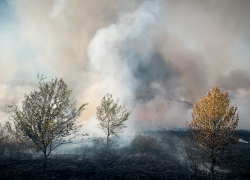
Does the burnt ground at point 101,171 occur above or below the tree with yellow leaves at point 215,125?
below

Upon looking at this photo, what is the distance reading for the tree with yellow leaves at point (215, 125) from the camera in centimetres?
1561

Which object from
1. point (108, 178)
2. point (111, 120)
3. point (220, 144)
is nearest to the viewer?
point (220, 144)

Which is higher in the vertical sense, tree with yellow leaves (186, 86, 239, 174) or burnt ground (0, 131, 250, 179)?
tree with yellow leaves (186, 86, 239, 174)

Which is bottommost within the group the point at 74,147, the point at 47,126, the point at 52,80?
the point at 74,147

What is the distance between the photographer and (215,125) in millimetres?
16219

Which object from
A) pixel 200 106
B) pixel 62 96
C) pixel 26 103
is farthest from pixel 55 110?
pixel 200 106

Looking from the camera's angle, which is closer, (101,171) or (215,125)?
(215,125)

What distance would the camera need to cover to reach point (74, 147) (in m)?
59.0

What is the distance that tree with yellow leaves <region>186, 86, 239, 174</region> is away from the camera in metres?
15.6

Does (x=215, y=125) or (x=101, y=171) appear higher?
(x=215, y=125)

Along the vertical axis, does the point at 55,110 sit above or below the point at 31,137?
above

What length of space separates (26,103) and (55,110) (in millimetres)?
2887

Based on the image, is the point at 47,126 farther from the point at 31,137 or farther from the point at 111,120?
the point at 111,120

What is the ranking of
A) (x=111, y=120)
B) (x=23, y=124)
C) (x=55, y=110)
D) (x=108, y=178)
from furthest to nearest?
(x=111, y=120), (x=108, y=178), (x=55, y=110), (x=23, y=124)
